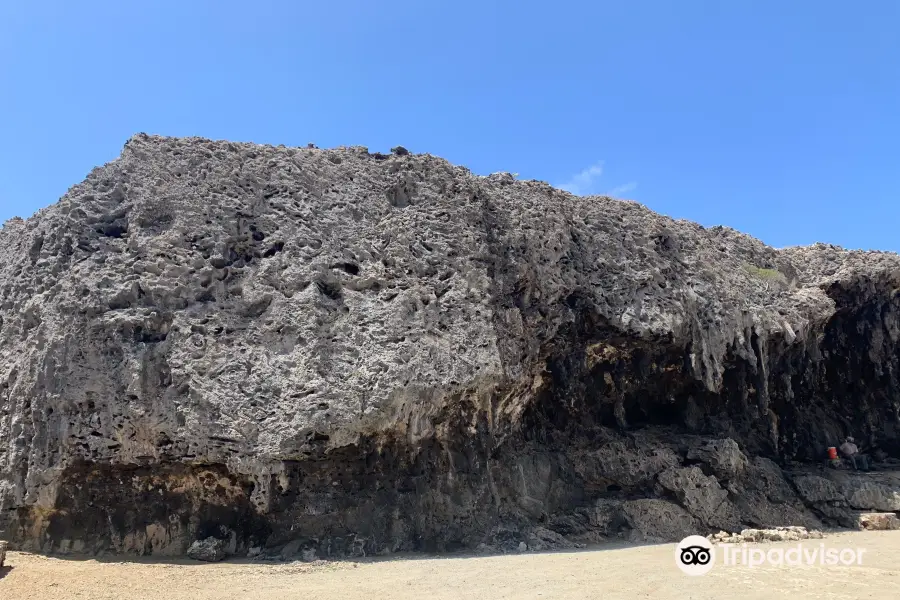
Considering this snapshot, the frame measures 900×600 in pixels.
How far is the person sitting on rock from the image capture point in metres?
15.3

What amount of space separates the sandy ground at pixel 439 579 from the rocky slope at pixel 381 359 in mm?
1125

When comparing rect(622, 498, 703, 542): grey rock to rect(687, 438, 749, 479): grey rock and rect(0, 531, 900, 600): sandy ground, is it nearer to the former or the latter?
rect(687, 438, 749, 479): grey rock

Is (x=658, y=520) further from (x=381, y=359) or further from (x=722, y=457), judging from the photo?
(x=381, y=359)

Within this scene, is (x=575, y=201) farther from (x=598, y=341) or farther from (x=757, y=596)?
(x=757, y=596)

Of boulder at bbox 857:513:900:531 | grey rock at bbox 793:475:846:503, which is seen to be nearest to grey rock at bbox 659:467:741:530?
grey rock at bbox 793:475:846:503

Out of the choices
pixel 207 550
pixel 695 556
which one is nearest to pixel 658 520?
pixel 695 556

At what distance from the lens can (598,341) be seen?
13.3 metres

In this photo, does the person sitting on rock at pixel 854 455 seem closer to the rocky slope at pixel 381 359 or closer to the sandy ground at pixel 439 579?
the rocky slope at pixel 381 359

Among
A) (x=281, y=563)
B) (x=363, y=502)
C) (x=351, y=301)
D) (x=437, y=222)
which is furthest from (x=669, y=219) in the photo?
(x=281, y=563)

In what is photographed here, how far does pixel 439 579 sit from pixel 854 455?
1250cm

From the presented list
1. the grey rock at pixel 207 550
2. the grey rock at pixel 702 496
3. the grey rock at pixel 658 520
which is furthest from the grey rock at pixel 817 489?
the grey rock at pixel 207 550

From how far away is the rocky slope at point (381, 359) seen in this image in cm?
947

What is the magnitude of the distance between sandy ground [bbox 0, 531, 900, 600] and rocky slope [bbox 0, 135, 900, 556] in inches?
44.3

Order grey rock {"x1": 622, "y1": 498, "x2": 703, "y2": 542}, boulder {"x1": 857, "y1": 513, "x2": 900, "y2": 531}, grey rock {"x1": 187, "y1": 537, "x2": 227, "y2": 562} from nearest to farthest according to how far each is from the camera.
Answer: grey rock {"x1": 187, "y1": 537, "x2": 227, "y2": 562}, grey rock {"x1": 622, "y1": 498, "x2": 703, "y2": 542}, boulder {"x1": 857, "y1": 513, "x2": 900, "y2": 531}
